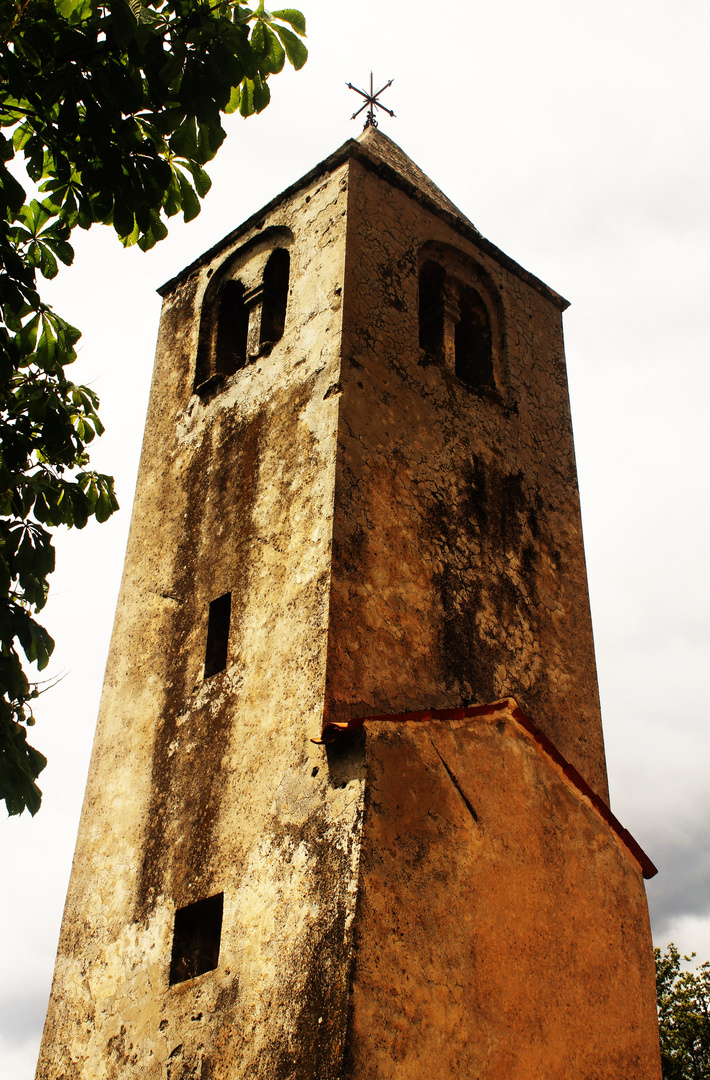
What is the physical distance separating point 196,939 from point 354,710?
169 cm

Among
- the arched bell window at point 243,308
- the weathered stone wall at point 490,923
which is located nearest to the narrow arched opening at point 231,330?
the arched bell window at point 243,308

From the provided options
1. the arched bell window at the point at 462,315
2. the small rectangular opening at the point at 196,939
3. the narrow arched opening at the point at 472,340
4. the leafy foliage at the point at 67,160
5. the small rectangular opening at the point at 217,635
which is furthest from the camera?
the narrow arched opening at the point at 472,340

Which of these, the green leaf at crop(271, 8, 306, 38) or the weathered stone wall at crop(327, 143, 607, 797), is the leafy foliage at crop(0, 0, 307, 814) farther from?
the weathered stone wall at crop(327, 143, 607, 797)

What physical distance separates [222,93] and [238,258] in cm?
541

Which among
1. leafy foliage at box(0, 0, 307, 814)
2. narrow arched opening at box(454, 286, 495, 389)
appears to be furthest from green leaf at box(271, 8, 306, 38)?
narrow arched opening at box(454, 286, 495, 389)

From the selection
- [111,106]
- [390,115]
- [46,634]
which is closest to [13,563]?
[46,634]

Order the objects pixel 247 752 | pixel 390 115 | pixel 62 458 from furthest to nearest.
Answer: pixel 390 115
pixel 247 752
pixel 62 458

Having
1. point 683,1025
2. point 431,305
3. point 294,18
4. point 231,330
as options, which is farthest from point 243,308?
point 683,1025

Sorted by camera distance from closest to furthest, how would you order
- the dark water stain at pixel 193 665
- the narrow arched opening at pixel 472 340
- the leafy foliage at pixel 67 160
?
1. the leafy foliage at pixel 67 160
2. the dark water stain at pixel 193 665
3. the narrow arched opening at pixel 472 340

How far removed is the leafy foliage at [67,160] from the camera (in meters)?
3.36

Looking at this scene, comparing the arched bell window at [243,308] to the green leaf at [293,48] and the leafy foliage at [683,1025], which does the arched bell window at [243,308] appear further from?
the leafy foliage at [683,1025]

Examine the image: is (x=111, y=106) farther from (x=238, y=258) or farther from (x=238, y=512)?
(x=238, y=258)

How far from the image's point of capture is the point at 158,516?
784 centimetres

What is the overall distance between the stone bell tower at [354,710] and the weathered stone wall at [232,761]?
2 centimetres
